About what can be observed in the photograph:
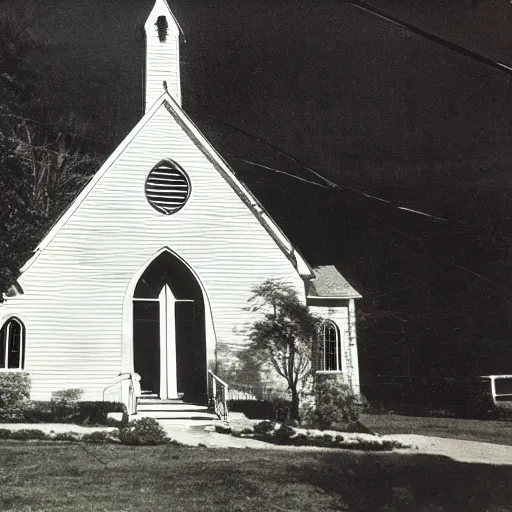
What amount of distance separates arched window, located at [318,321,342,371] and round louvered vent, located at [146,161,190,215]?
125 inches

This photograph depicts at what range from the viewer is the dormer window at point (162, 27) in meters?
10.2

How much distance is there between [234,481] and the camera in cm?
696

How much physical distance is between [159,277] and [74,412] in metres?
2.84

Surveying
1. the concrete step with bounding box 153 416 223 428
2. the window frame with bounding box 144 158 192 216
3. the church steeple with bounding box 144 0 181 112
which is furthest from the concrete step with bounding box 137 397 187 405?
the church steeple with bounding box 144 0 181 112

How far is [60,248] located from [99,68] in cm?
292

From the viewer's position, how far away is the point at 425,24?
828cm

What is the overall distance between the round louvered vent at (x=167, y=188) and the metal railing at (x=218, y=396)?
2.89 meters

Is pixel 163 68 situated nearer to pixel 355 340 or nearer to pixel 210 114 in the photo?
pixel 210 114

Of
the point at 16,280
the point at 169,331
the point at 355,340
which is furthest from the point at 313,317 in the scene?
the point at 16,280

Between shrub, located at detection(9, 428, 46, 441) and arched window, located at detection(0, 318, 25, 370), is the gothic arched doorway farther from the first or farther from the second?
shrub, located at detection(9, 428, 46, 441)

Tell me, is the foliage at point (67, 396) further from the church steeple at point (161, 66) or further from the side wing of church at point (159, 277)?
the church steeple at point (161, 66)

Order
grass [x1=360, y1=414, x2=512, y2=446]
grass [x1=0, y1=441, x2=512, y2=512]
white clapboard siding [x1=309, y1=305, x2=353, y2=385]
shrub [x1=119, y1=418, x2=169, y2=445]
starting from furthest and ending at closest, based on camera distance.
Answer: white clapboard siding [x1=309, y1=305, x2=353, y2=385], grass [x1=360, y1=414, x2=512, y2=446], shrub [x1=119, y1=418, x2=169, y2=445], grass [x1=0, y1=441, x2=512, y2=512]

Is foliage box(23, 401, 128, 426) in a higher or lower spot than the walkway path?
higher

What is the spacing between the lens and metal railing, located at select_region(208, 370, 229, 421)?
991 centimetres
